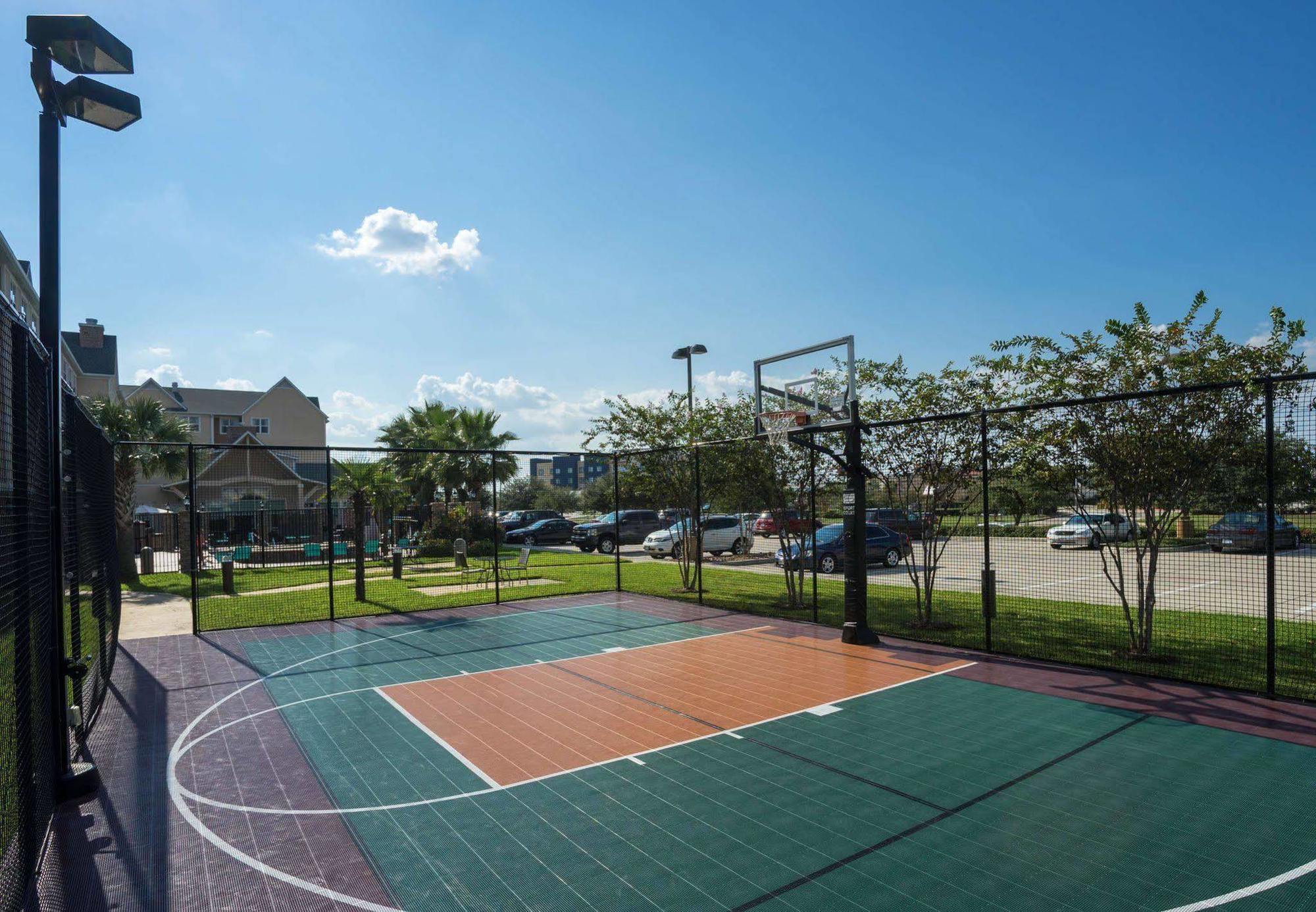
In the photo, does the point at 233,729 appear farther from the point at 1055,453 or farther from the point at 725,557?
the point at 725,557

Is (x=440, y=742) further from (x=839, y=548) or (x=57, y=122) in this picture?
(x=839, y=548)

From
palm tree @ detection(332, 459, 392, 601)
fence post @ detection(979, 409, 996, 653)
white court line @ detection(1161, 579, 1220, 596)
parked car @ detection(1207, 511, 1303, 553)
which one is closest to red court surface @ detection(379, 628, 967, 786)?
fence post @ detection(979, 409, 996, 653)

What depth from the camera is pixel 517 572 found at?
66.0 ft

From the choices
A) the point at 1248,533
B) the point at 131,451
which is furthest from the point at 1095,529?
the point at 131,451

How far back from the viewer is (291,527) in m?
27.5

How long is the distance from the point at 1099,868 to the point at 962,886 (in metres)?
0.85

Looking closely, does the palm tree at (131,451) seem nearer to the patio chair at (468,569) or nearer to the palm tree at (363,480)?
the palm tree at (363,480)

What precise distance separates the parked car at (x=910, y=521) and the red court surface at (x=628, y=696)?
2.49m

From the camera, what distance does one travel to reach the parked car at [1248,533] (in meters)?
9.02

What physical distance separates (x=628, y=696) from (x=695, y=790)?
259 centimetres

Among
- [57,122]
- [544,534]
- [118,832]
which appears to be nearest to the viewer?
[118,832]

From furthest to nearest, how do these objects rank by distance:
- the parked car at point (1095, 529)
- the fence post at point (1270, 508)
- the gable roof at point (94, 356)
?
the gable roof at point (94, 356)
the parked car at point (1095, 529)
the fence post at point (1270, 508)

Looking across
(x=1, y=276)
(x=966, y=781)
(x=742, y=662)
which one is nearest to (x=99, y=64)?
(x=966, y=781)

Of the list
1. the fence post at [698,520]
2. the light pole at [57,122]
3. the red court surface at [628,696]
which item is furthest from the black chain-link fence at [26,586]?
the fence post at [698,520]
